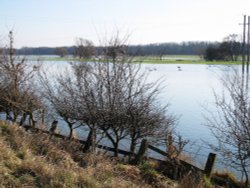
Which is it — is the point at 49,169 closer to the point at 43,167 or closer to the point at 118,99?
the point at 43,167

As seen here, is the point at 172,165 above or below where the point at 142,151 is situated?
below

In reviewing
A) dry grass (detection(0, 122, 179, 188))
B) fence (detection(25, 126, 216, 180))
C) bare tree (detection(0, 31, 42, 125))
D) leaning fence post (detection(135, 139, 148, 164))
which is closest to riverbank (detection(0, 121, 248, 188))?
dry grass (detection(0, 122, 179, 188))

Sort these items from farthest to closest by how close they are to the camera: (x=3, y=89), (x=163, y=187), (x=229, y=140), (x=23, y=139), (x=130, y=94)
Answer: (x=3, y=89), (x=130, y=94), (x=229, y=140), (x=163, y=187), (x=23, y=139)

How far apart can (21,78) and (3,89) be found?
31.4 inches

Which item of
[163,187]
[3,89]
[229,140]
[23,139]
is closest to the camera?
[23,139]

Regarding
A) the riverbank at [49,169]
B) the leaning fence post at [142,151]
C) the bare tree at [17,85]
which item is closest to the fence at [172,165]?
the leaning fence post at [142,151]

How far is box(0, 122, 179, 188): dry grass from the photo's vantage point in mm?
6208

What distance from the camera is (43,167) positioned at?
260 inches

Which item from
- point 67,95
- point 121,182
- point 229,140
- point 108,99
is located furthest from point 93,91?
point 121,182

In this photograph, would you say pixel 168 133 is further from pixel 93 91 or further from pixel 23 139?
pixel 23 139

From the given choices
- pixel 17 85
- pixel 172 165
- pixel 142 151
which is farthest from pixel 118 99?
pixel 17 85

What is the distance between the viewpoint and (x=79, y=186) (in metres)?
6.28

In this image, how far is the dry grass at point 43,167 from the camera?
621cm

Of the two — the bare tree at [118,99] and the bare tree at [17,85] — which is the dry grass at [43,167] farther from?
the bare tree at [17,85]
